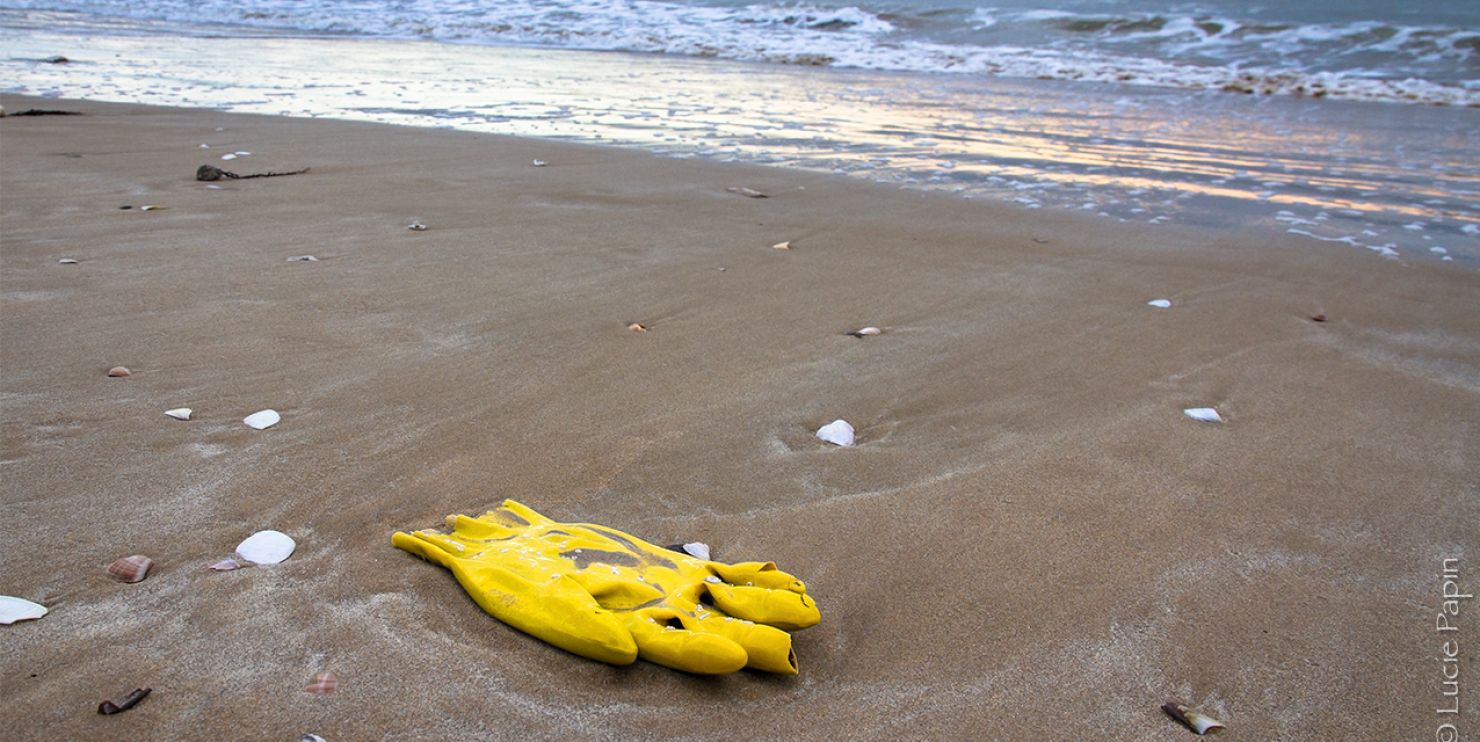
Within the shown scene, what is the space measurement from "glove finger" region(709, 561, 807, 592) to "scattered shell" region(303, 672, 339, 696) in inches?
27.0

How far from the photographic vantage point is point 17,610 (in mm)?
1729

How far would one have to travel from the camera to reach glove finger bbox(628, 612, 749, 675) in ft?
5.36

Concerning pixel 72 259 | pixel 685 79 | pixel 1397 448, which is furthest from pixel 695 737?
pixel 685 79

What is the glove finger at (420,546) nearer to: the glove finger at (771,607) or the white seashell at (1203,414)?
the glove finger at (771,607)

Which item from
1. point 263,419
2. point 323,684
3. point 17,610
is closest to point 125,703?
point 323,684

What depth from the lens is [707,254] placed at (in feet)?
14.7

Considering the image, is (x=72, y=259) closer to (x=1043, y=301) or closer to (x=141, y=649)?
(x=141, y=649)

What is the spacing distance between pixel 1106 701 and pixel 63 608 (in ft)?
5.94

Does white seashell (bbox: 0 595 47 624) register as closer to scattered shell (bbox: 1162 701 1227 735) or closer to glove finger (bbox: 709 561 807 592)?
glove finger (bbox: 709 561 807 592)

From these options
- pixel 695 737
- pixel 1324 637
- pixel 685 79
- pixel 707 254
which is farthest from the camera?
pixel 685 79

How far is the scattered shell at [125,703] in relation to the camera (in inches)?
59.5

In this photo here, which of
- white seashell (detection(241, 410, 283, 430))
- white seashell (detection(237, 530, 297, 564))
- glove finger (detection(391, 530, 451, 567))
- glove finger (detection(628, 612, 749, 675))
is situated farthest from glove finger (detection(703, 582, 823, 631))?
white seashell (detection(241, 410, 283, 430))

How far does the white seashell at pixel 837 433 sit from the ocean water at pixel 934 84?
336 cm

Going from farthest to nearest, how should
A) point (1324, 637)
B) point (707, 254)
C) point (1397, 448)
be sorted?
point (707, 254) < point (1397, 448) < point (1324, 637)
